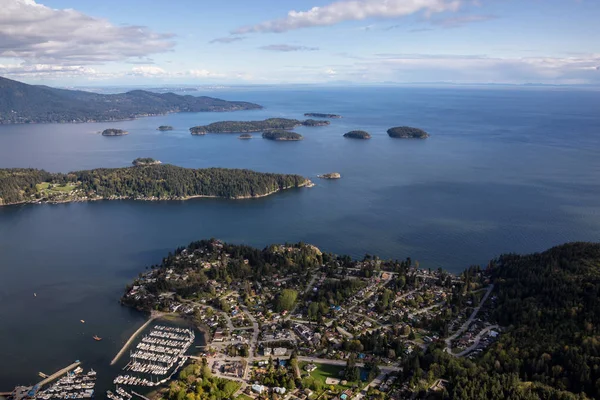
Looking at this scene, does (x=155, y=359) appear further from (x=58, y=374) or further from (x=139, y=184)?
(x=139, y=184)

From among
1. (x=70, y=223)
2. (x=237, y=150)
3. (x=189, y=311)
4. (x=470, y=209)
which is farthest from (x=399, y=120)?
(x=189, y=311)

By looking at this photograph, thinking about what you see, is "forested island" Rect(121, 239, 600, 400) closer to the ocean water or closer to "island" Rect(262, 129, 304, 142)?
the ocean water

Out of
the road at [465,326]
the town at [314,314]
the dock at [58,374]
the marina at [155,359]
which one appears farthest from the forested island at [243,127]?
the dock at [58,374]

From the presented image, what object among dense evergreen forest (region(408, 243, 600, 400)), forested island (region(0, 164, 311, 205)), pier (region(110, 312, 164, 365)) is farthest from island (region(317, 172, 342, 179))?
pier (region(110, 312, 164, 365))

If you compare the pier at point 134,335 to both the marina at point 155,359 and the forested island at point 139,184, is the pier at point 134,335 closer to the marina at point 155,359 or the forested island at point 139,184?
the marina at point 155,359

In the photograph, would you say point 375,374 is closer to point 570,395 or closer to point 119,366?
point 570,395
